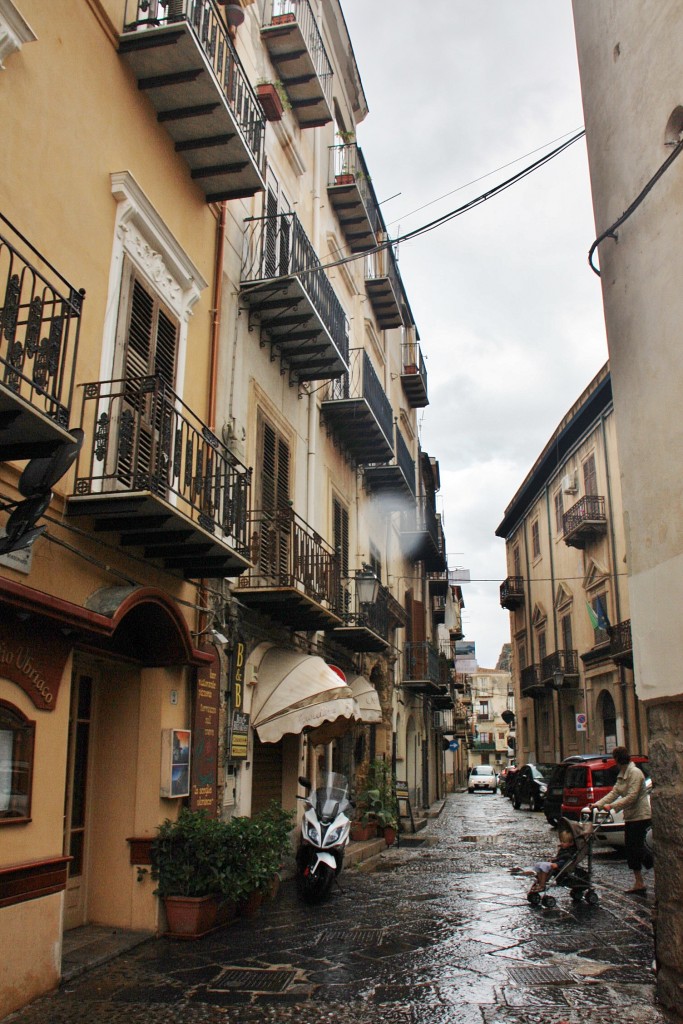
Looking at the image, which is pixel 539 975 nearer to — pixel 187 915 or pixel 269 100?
pixel 187 915

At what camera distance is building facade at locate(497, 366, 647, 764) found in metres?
29.2

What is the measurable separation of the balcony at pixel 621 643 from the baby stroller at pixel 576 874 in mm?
17348

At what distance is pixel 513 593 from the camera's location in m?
44.1

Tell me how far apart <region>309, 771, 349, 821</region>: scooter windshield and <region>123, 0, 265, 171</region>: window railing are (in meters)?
7.83

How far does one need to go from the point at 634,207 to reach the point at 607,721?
27279 millimetres

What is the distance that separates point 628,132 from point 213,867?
292 inches

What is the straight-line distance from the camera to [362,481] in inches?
787

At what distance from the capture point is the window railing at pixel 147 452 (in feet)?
24.8

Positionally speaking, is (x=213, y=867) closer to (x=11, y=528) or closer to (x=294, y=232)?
(x=11, y=528)

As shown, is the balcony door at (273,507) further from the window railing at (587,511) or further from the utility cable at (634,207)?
the window railing at (587,511)

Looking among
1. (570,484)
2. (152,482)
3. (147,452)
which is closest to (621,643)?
(570,484)

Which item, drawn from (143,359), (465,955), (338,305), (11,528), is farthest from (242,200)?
(465,955)

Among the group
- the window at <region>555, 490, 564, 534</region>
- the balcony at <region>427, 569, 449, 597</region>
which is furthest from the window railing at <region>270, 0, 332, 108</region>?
the window at <region>555, 490, 564, 534</region>

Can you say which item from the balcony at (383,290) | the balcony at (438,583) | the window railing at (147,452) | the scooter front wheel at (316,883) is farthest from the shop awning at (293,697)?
the balcony at (438,583)
